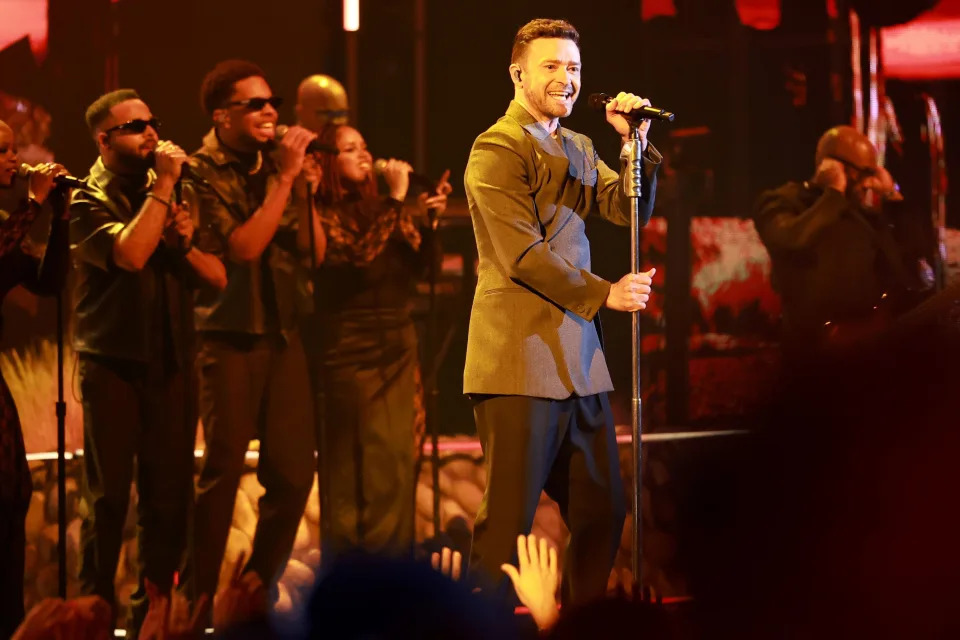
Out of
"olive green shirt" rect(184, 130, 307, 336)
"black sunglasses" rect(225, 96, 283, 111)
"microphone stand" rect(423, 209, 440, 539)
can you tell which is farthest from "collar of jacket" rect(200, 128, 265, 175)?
"microphone stand" rect(423, 209, 440, 539)

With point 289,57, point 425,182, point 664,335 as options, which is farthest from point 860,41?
point 289,57

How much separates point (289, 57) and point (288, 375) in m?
1.21

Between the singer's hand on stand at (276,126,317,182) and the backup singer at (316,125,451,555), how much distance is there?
0.09 metres

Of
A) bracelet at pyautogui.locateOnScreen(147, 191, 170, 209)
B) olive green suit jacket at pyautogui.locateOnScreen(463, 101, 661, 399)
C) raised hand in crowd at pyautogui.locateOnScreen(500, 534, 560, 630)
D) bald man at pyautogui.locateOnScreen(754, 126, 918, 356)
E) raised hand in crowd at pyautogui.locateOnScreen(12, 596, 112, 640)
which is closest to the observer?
raised hand in crowd at pyautogui.locateOnScreen(12, 596, 112, 640)

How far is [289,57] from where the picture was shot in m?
4.25

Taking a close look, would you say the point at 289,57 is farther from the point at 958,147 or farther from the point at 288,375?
the point at 958,147

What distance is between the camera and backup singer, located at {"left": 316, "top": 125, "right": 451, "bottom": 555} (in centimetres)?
426

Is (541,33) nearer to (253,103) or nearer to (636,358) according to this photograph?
(636,358)

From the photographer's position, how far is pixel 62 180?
3832mm

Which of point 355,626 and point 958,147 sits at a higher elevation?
point 958,147

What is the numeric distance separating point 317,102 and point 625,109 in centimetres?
162

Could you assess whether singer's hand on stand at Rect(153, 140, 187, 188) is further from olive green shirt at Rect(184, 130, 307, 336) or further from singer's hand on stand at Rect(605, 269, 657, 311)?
singer's hand on stand at Rect(605, 269, 657, 311)

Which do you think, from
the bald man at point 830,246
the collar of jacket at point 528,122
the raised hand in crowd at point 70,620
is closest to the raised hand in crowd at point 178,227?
the collar of jacket at point 528,122

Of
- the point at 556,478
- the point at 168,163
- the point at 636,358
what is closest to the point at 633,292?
the point at 636,358
